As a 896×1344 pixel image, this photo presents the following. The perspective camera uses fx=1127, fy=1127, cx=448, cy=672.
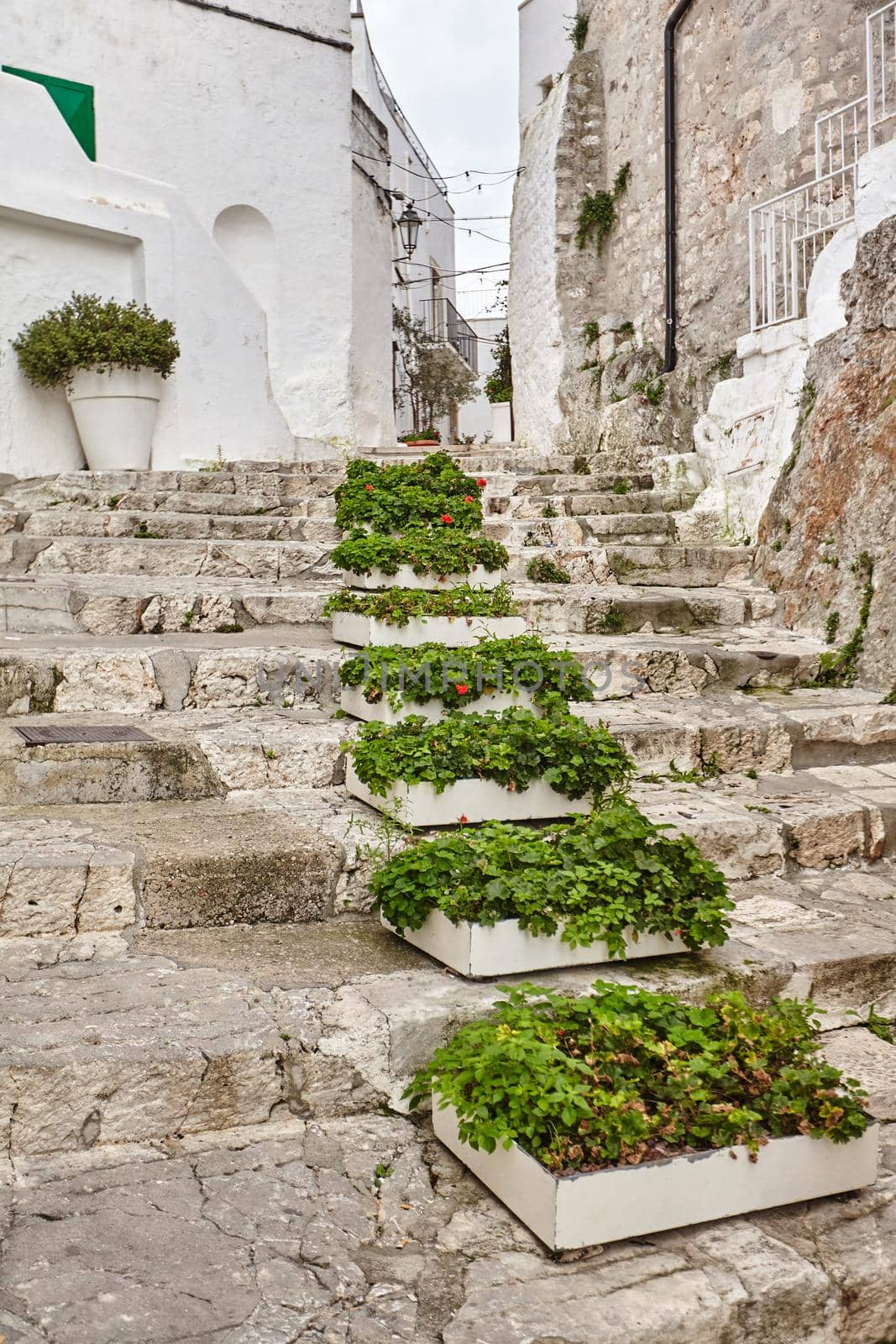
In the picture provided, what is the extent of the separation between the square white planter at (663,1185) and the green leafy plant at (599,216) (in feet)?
33.4

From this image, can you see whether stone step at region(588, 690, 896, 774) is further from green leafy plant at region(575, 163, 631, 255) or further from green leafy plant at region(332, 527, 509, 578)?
green leafy plant at region(575, 163, 631, 255)

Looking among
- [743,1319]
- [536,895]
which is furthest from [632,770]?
[743,1319]

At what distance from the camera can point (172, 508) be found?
6.93 m

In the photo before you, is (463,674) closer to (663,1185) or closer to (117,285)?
(663,1185)

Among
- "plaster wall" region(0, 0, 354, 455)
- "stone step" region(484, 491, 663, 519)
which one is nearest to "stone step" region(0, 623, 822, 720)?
"stone step" region(484, 491, 663, 519)

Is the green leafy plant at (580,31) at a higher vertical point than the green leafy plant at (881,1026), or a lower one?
higher

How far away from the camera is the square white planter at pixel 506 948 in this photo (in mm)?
2631

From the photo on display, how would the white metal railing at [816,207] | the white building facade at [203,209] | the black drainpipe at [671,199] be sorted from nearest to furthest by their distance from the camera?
the white metal railing at [816,207] → the white building facade at [203,209] → the black drainpipe at [671,199]

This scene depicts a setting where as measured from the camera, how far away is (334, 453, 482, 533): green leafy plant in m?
5.62

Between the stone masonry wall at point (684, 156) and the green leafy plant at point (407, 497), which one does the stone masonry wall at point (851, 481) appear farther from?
the stone masonry wall at point (684, 156)

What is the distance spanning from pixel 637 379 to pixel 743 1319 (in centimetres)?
877

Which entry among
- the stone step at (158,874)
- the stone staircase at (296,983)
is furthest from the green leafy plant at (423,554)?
the stone step at (158,874)

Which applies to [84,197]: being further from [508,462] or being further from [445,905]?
[445,905]

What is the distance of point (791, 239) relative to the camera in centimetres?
756
